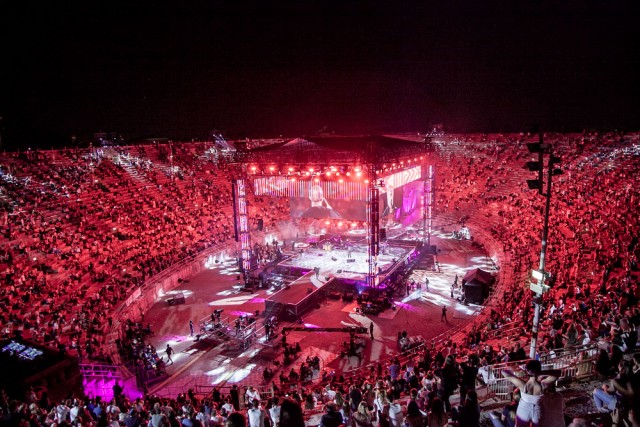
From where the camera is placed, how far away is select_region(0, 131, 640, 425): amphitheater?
12.5m

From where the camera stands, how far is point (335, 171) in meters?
23.7

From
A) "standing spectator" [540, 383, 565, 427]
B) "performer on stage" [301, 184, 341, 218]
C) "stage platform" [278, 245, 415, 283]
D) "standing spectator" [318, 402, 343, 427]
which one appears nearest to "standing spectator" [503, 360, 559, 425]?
"standing spectator" [540, 383, 565, 427]

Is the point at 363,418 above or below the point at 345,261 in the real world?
above

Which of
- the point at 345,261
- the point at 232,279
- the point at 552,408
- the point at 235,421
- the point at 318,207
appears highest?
the point at 235,421

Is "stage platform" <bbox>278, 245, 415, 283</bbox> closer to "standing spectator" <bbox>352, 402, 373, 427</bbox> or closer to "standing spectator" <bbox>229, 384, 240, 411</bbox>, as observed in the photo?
"standing spectator" <bbox>229, 384, 240, 411</bbox>

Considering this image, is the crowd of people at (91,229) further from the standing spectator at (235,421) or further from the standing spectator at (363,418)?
the standing spectator at (235,421)

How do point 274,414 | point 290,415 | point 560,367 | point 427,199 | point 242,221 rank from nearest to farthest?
1. point 290,415
2. point 274,414
3. point 560,367
4. point 242,221
5. point 427,199

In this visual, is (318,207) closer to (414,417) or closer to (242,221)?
(242,221)

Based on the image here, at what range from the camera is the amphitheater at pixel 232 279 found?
41.0ft

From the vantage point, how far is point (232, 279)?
26.9 m

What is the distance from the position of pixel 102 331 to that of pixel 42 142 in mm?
30877

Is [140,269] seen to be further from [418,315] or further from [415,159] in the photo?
[415,159]

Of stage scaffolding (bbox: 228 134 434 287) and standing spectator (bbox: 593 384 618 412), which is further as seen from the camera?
stage scaffolding (bbox: 228 134 434 287)

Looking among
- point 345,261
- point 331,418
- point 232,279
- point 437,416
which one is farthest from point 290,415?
point 232,279
